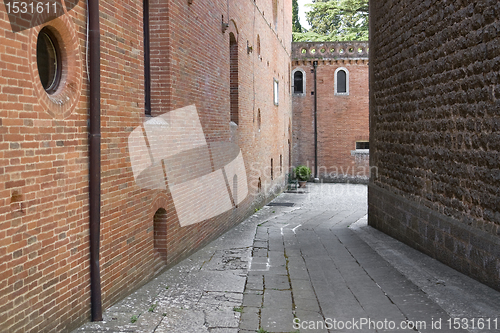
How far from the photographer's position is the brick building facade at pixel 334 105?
2758cm

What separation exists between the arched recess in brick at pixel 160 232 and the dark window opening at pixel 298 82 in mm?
22043

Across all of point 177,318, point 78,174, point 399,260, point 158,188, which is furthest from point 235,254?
point 78,174

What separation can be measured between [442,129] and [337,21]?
99.5 ft

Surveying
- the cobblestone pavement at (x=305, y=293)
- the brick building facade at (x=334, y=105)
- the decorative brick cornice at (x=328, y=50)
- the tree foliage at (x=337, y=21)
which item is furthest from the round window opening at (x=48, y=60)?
the tree foliage at (x=337, y=21)

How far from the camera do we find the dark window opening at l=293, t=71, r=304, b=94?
1098 inches

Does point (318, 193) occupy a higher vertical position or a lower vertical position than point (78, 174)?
lower

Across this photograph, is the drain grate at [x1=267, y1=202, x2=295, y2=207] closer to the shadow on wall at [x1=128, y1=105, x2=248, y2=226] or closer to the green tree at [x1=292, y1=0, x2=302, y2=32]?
the shadow on wall at [x1=128, y1=105, x2=248, y2=226]

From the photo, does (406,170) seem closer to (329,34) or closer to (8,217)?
(8,217)

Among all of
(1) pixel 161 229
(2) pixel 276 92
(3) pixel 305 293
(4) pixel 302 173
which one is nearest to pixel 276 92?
(2) pixel 276 92

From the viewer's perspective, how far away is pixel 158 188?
6621 mm

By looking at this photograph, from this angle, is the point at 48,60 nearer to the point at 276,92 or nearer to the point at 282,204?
the point at 282,204

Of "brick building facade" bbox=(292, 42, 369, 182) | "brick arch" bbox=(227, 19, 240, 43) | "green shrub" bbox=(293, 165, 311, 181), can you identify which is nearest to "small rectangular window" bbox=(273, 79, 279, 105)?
"green shrub" bbox=(293, 165, 311, 181)

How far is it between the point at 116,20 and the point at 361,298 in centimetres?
427

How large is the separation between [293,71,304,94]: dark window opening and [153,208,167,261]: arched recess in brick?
22.0 meters
